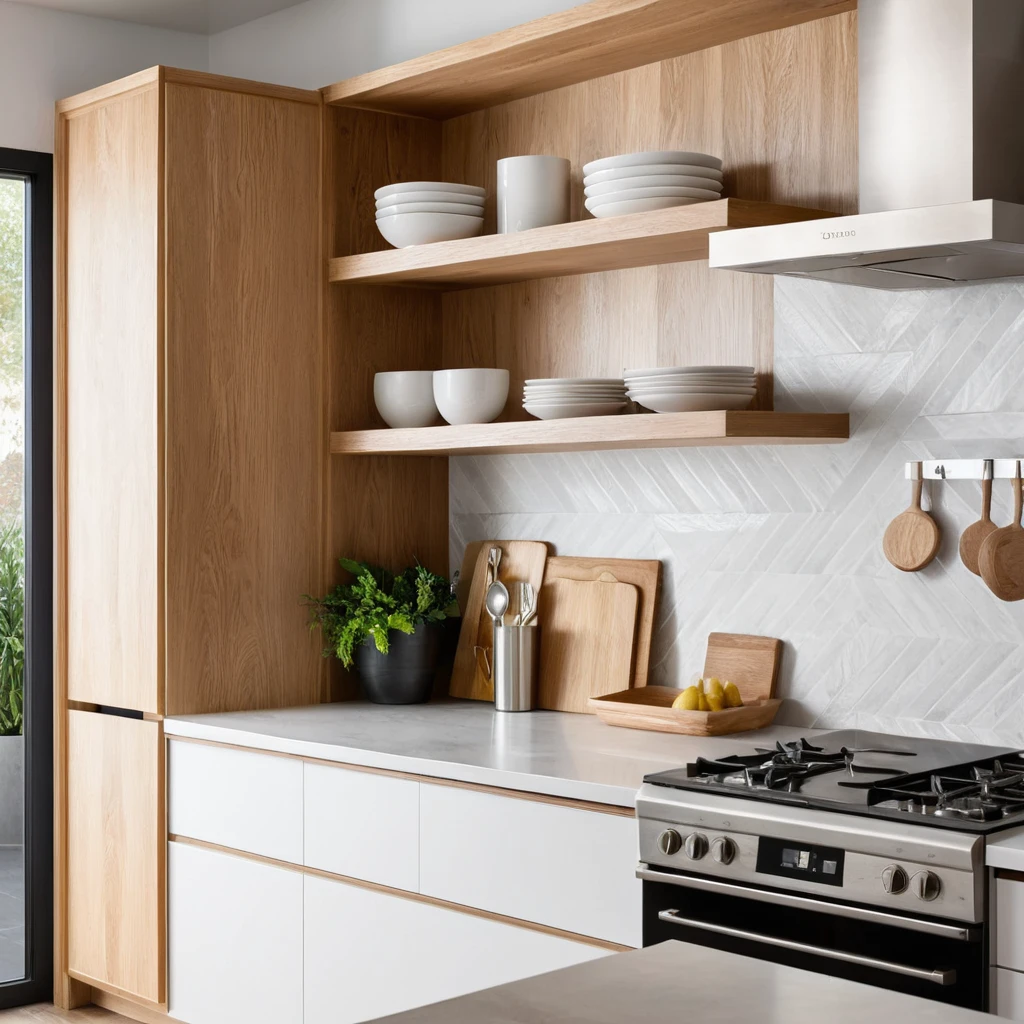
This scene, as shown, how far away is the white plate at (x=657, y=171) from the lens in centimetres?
301

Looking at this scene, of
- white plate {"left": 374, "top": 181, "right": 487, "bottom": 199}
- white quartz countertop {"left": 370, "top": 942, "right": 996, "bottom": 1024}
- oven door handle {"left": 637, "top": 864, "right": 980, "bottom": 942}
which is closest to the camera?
white quartz countertop {"left": 370, "top": 942, "right": 996, "bottom": 1024}

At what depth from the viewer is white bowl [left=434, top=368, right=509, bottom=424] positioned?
349 centimetres

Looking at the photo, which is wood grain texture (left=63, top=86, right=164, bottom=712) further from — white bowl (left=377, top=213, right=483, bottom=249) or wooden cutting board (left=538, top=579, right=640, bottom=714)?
wooden cutting board (left=538, top=579, right=640, bottom=714)

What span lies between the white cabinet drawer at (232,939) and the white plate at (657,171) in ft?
5.35

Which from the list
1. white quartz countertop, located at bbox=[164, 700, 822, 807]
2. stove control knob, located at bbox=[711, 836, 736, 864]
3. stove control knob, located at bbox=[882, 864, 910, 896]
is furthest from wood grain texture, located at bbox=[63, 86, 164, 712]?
stove control knob, located at bbox=[882, 864, 910, 896]

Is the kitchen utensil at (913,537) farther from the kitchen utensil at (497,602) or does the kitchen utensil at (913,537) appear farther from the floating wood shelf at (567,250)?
the kitchen utensil at (497,602)

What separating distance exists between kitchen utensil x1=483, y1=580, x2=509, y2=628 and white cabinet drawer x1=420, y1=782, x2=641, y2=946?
31.1 inches

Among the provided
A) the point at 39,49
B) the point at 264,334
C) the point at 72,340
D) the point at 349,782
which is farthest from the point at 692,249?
the point at 39,49

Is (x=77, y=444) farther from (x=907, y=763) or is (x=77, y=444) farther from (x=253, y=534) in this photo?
(x=907, y=763)

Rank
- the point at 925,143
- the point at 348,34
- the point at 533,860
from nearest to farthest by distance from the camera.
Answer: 1. the point at 925,143
2. the point at 533,860
3. the point at 348,34

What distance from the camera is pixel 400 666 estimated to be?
11.8 feet

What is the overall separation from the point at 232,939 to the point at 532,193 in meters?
1.84

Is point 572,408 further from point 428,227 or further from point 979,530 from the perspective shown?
point 979,530

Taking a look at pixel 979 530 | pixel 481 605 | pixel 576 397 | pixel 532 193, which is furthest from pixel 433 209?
pixel 979 530
